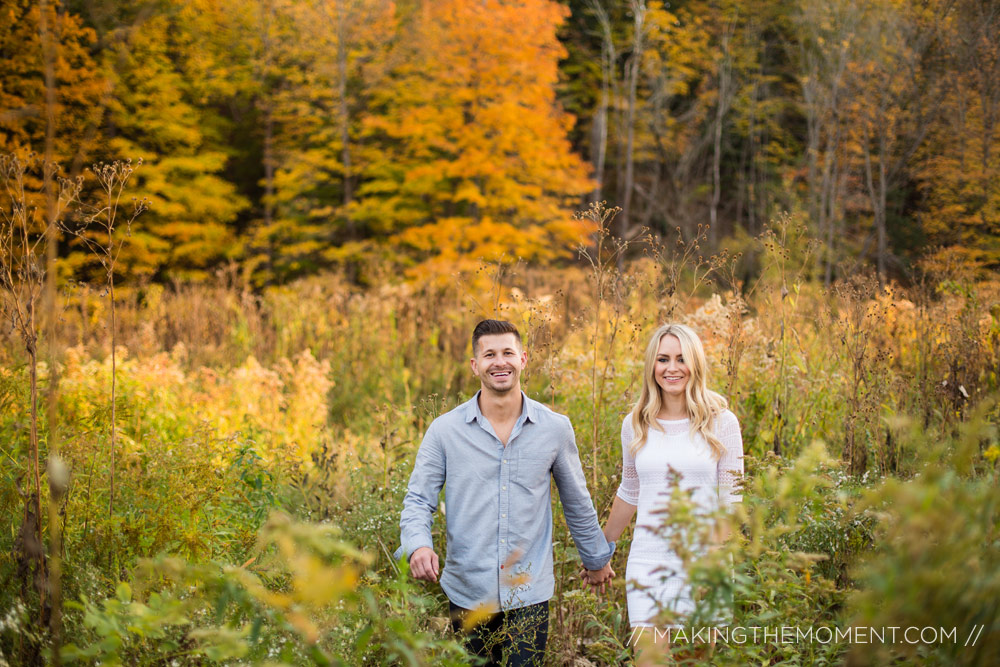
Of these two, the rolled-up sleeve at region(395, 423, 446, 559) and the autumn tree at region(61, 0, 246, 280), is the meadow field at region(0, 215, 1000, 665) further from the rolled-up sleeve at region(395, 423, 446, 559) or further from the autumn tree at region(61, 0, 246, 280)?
the autumn tree at region(61, 0, 246, 280)

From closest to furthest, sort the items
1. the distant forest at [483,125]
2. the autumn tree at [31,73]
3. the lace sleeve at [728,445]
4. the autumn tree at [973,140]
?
the lace sleeve at [728,445] < the autumn tree at [31,73] < the autumn tree at [973,140] < the distant forest at [483,125]

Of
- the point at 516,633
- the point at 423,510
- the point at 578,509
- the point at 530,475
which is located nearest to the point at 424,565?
the point at 423,510

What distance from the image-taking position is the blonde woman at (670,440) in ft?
8.95

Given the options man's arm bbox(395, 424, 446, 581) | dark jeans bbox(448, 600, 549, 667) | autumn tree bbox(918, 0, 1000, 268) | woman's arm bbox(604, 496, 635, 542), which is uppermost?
autumn tree bbox(918, 0, 1000, 268)

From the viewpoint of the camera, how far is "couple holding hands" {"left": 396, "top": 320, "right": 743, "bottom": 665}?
2674mm

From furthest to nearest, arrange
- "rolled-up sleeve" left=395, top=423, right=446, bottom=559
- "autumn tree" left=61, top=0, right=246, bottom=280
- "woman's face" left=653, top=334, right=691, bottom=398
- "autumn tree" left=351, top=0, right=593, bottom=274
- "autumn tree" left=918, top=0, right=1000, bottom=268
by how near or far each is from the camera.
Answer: "autumn tree" left=61, top=0, right=246, bottom=280, "autumn tree" left=351, top=0, right=593, bottom=274, "autumn tree" left=918, top=0, right=1000, bottom=268, "woman's face" left=653, top=334, right=691, bottom=398, "rolled-up sleeve" left=395, top=423, right=446, bottom=559

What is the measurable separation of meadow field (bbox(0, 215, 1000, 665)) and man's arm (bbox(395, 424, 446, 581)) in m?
0.18

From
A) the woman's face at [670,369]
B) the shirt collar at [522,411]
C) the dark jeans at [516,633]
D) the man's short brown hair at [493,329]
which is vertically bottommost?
the dark jeans at [516,633]

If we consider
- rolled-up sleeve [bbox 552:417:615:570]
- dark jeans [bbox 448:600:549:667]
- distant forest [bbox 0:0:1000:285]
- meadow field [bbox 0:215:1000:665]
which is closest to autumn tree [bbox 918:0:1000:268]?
distant forest [bbox 0:0:1000:285]

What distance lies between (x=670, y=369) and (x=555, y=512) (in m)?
1.05

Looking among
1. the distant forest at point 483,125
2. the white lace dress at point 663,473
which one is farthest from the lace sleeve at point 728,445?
the distant forest at point 483,125

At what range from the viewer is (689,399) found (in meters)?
2.87

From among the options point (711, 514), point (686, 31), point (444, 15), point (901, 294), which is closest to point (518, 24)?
point (444, 15)

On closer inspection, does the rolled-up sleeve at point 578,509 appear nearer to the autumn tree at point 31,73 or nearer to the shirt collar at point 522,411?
the shirt collar at point 522,411
